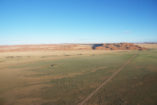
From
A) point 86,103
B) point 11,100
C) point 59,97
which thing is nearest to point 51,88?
point 59,97

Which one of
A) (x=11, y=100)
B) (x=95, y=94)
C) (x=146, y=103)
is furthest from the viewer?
(x=95, y=94)

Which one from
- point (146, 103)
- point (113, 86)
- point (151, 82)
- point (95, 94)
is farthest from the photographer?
point (151, 82)

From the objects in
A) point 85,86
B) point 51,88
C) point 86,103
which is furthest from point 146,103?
point 51,88

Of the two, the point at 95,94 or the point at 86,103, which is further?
the point at 95,94

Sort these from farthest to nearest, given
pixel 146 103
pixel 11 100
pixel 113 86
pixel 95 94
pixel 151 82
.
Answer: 1. pixel 151 82
2. pixel 113 86
3. pixel 95 94
4. pixel 11 100
5. pixel 146 103

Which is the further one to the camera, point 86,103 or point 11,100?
point 11,100

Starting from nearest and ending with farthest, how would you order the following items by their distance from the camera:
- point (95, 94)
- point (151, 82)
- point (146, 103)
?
point (146, 103), point (95, 94), point (151, 82)

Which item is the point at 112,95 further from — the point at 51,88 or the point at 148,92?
the point at 51,88

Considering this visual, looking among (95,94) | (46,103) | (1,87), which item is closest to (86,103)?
(95,94)

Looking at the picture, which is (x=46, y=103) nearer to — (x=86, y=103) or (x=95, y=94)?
(x=86, y=103)
